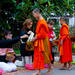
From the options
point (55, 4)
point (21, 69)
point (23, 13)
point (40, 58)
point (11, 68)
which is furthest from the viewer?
point (55, 4)

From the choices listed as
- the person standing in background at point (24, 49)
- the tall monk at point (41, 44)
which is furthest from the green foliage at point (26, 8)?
the tall monk at point (41, 44)

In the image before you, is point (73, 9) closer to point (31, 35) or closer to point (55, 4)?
point (55, 4)

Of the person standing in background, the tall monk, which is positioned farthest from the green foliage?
the tall monk

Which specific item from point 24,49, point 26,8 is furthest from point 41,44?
point 26,8

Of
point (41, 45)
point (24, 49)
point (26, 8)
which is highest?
point (26, 8)

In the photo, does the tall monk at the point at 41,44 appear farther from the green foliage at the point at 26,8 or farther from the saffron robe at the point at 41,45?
the green foliage at the point at 26,8

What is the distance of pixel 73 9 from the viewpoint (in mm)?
10836

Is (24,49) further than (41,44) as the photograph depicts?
Yes

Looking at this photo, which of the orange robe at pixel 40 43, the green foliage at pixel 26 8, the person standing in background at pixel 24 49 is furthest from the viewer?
the green foliage at pixel 26 8

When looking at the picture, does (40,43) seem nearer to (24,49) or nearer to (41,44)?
(41,44)

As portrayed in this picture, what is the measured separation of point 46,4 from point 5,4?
162 centimetres

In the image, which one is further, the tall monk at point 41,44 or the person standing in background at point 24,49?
the person standing in background at point 24,49

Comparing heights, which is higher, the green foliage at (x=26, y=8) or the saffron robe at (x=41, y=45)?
the green foliage at (x=26, y=8)

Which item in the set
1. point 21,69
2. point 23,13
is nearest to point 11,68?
point 21,69
